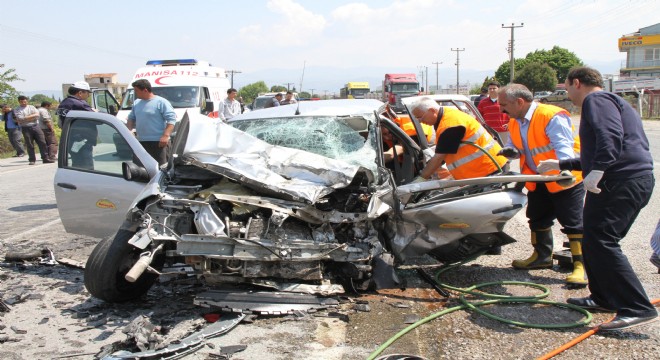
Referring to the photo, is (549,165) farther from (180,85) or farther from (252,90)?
(252,90)

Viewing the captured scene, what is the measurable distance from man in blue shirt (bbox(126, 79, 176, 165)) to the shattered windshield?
1732 millimetres

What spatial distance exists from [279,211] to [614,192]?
228 cm

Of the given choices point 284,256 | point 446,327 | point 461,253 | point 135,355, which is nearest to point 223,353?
point 135,355

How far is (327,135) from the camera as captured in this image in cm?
517

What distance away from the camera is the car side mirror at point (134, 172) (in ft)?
15.8

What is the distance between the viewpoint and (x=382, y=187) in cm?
443

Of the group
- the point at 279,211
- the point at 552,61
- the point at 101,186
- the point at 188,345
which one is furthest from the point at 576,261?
the point at 552,61

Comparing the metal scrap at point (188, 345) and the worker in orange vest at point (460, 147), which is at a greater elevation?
the worker in orange vest at point (460, 147)

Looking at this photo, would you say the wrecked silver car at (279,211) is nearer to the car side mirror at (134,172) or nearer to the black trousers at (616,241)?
the car side mirror at (134,172)

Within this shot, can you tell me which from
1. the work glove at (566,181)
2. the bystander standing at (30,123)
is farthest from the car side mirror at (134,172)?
the bystander standing at (30,123)

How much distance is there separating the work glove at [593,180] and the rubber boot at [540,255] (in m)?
1.63

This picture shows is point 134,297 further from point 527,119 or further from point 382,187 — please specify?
point 527,119

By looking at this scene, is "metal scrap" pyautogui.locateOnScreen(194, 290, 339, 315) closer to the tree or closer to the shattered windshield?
the shattered windshield

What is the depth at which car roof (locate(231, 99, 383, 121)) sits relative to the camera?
212 inches
